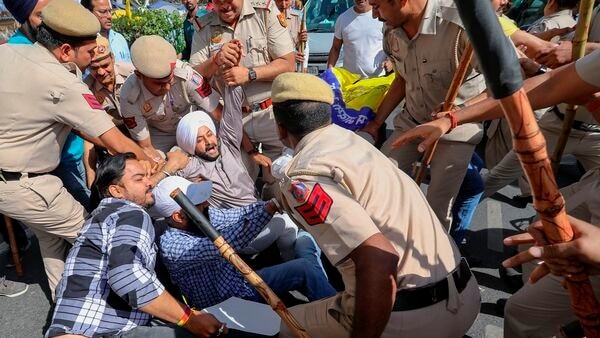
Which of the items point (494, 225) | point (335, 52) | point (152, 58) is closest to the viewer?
point (152, 58)

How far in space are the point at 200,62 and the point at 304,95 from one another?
2111 mm

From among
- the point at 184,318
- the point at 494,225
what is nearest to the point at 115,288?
the point at 184,318

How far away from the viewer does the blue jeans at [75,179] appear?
334 centimetres

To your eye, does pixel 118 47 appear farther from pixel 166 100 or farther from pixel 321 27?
pixel 321 27

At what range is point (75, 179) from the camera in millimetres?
3418

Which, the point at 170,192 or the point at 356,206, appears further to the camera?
the point at 170,192

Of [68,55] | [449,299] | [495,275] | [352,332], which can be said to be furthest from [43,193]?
[495,275]

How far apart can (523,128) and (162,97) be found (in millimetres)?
2933

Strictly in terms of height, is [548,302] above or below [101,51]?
below

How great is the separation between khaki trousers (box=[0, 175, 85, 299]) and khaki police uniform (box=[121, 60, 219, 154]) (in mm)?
727

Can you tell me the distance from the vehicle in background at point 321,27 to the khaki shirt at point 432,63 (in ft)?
11.3

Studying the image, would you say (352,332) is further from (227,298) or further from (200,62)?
(200,62)

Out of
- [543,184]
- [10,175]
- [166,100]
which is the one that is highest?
[543,184]

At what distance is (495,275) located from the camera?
10.6 ft
